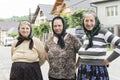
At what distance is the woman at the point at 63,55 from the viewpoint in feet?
20.9

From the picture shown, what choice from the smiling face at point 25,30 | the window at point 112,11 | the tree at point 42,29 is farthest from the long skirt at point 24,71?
the tree at point 42,29

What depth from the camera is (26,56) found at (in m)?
6.53

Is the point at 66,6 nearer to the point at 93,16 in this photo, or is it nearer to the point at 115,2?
the point at 115,2

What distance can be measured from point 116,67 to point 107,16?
94.6 ft

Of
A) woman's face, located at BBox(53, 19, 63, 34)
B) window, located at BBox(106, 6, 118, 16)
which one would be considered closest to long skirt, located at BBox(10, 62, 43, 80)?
woman's face, located at BBox(53, 19, 63, 34)

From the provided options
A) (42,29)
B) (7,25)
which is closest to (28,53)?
(42,29)

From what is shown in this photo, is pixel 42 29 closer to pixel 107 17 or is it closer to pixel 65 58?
pixel 107 17

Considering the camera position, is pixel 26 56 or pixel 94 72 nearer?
pixel 94 72

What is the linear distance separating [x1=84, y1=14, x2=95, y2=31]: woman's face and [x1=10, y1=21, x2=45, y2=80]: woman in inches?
41.2

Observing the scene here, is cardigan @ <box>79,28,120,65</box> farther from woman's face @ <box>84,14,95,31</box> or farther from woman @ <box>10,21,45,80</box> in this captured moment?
woman @ <box>10,21,45,80</box>

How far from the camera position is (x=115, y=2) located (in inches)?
1762

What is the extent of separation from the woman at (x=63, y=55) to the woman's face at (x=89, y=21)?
556mm

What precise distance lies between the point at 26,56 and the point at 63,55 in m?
0.59

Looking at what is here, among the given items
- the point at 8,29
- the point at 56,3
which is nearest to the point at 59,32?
the point at 56,3
